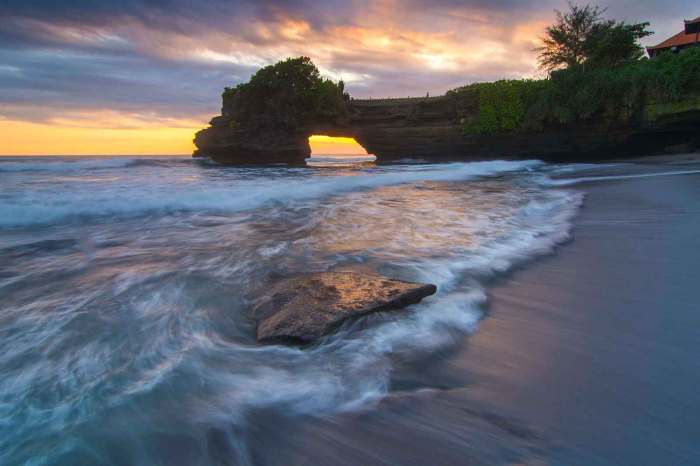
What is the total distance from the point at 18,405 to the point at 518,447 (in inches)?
70.7

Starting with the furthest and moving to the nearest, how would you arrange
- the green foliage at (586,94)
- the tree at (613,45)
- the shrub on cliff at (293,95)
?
the shrub on cliff at (293,95), the tree at (613,45), the green foliage at (586,94)

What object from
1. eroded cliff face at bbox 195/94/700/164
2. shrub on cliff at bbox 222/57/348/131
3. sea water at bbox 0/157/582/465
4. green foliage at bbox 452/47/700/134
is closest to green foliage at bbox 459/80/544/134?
green foliage at bbox 452/47/700/134

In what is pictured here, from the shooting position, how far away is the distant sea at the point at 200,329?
1307 mm

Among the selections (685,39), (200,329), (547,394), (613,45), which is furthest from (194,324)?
(685,39)

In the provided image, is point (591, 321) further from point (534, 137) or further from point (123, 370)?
point (534, 137)

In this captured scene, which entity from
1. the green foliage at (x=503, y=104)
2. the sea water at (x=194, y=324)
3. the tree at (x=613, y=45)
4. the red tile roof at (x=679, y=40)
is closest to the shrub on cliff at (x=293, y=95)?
the green foliage at (x=503, y=104)

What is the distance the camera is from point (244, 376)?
5.29ft

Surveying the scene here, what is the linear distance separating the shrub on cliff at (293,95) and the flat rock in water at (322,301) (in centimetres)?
2012

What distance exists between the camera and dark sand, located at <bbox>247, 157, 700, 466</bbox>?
1.15 meters

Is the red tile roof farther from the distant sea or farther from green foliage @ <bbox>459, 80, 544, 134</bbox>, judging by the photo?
the distant sea

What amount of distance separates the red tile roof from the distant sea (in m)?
28.7

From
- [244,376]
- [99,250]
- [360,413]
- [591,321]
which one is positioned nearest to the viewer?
[360,413]

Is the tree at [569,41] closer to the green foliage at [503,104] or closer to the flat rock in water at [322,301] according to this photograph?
the green foliage at [503,104]

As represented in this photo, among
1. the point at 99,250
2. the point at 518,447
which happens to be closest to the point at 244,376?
the point at 518,447
